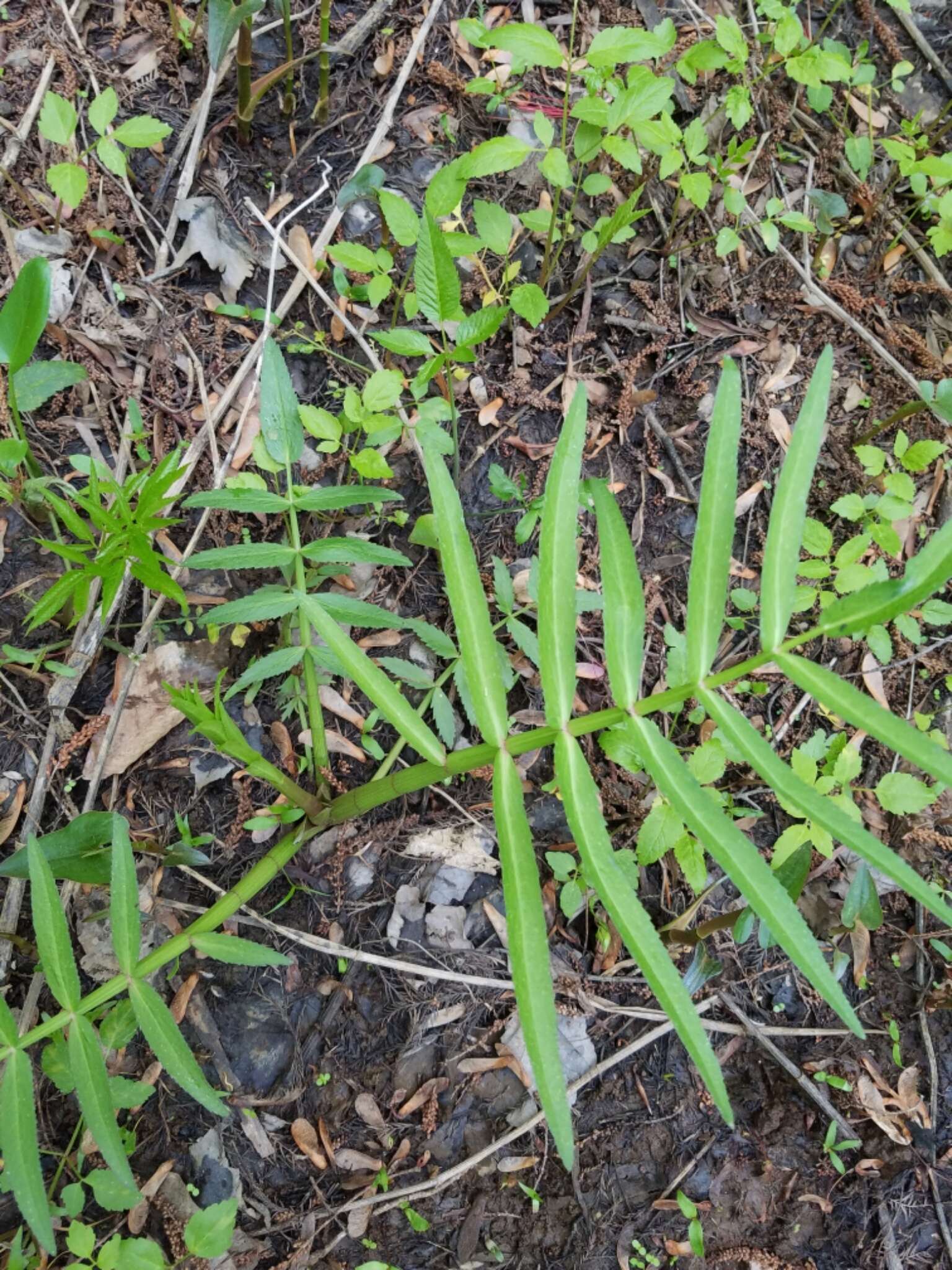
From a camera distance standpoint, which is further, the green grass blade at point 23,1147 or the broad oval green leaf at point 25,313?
the broad oval green leaf at point 25,313

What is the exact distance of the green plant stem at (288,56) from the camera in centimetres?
210

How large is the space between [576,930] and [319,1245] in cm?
89

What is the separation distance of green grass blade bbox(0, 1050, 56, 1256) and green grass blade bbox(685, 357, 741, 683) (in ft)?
3.94

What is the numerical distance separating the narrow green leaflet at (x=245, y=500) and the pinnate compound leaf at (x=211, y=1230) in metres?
1.37

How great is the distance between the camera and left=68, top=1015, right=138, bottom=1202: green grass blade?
50.5 inches

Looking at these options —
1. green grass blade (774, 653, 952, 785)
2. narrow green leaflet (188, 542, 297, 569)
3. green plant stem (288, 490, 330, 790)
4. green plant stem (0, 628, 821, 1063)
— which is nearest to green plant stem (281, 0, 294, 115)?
green plant stem (288, 490, 330, 790)

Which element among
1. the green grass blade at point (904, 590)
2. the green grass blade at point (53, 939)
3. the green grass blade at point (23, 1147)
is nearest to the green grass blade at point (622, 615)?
the green grass blade at point (904, 590)

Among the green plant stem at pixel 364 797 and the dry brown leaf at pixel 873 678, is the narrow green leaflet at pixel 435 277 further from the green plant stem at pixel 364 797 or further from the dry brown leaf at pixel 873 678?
the dry brown leaf at pixel 873 678

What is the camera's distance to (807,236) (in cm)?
260

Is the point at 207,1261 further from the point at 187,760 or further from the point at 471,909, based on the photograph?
the point at 187,760

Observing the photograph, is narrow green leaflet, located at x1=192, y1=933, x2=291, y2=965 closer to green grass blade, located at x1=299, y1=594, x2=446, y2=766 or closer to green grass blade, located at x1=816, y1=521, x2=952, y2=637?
green grass blade, located at x1=299, y1=594, x2=446, y2=766

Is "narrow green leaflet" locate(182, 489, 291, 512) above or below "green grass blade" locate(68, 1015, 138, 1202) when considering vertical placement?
above

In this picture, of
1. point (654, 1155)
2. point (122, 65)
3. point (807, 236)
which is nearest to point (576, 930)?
point (654, 1155)

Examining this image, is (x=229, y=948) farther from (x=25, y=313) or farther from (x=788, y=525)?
(x=25, y=313)
